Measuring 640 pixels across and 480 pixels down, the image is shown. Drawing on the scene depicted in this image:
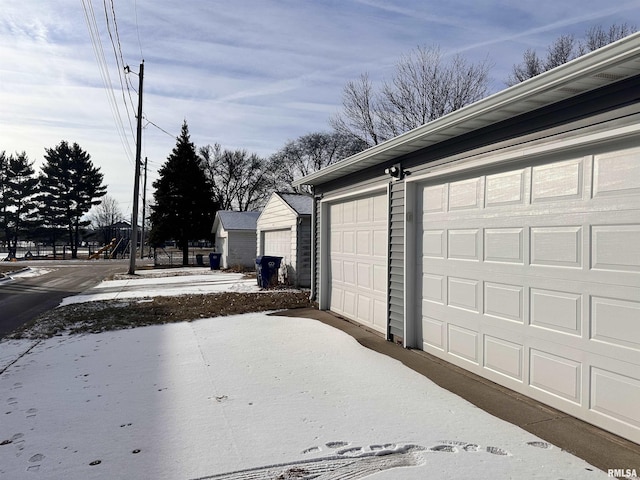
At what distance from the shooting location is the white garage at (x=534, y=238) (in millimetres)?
3234

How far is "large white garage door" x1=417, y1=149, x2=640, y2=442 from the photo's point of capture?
324cm

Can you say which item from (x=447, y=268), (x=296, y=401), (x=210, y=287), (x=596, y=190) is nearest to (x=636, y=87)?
(x=596, y=190)

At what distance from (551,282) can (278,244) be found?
41.0ft

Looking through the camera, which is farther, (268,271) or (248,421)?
(268,271)

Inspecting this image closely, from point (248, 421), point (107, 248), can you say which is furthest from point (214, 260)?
point (107, 248)

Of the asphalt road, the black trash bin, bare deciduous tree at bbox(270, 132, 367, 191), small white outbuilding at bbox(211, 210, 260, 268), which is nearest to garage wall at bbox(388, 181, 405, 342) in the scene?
the asphalt road

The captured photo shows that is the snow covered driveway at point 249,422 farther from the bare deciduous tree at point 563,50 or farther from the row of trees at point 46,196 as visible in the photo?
the row of trees at point 46,196

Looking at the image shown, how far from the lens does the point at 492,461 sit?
2934 millimetres

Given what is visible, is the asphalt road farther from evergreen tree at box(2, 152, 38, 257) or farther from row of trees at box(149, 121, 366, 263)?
evergreen tree at box(2, 152, 38, 257)

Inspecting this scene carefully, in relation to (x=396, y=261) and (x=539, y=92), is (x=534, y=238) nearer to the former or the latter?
(x=539, y=92)

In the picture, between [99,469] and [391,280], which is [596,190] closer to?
[391,280]

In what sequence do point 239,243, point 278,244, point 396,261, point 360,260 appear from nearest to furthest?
1. point 396,261
2. point 360,260
3. point 278,244
4. point 239,243

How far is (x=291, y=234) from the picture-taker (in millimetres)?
14289

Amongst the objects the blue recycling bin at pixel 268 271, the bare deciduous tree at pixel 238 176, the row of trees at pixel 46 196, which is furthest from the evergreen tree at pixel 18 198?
the blue recycling bin at pixel 268 271
